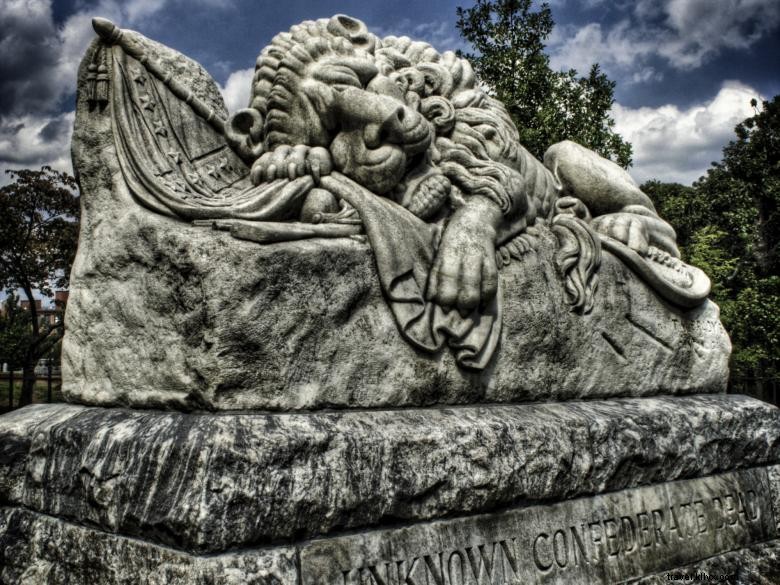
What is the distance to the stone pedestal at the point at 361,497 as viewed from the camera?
2.27 meters

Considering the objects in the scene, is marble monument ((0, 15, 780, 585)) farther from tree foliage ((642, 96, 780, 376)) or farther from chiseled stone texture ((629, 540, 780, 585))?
tree foliage ((642, 96, 780, 376))

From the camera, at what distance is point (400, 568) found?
2.51m

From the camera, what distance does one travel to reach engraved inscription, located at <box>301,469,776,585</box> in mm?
2465

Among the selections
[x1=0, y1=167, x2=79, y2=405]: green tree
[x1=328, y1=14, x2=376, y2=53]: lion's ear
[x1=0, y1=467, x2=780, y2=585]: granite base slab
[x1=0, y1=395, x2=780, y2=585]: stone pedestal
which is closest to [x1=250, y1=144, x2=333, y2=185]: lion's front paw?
[x1=328, y1=14, x2=376, y2=53]: lion's ear

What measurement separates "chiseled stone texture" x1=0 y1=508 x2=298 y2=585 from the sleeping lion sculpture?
1.03 meters

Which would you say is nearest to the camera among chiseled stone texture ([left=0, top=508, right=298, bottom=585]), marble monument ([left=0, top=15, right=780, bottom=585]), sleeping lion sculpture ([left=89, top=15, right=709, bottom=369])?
→ chiseled stone texture ([left=0, top=508, right=298, bottom=585])

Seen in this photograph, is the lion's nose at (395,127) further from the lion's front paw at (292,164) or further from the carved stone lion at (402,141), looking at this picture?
the lion's front paw at (292,164)

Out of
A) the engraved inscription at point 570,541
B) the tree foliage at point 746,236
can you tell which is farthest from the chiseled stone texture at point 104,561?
the tree foliage at point 746,236

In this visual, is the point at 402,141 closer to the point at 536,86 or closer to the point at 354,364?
the point at 354,364

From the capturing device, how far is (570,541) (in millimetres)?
2992

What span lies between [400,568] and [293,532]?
417 mm

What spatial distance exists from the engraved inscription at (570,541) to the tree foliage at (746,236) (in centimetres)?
1026

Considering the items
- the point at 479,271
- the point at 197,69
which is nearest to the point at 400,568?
the point at 479,271

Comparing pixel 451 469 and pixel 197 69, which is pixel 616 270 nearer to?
pixel 451 469
